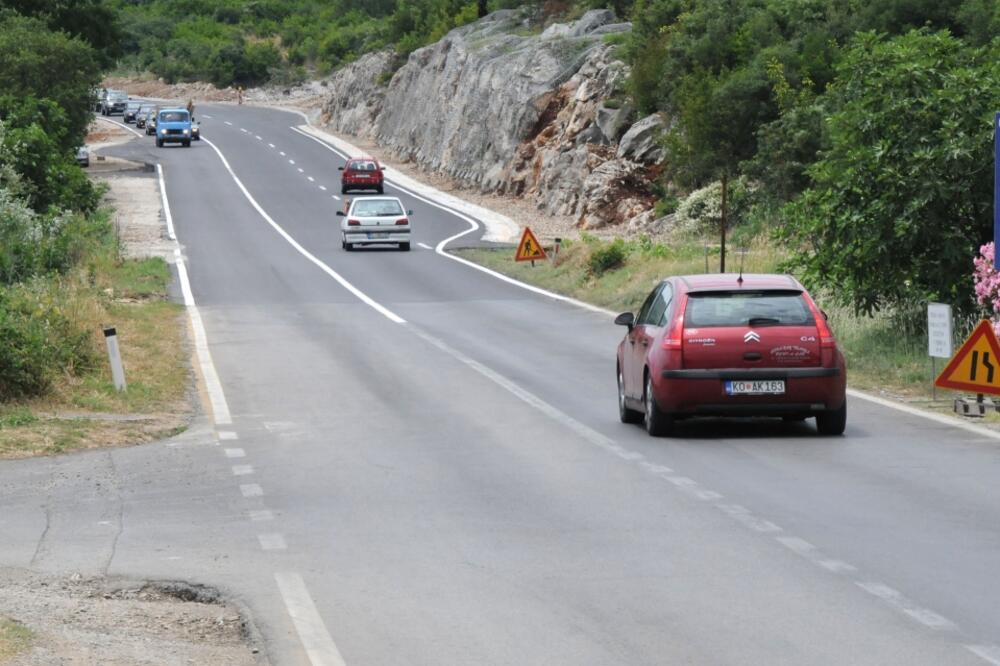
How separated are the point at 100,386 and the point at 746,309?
8034mm

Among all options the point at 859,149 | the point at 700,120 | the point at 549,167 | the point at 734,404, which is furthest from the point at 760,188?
the point at 734,404

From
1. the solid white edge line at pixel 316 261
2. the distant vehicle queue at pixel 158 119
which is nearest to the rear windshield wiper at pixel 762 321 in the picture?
the solid white edge line at pixel 316 261

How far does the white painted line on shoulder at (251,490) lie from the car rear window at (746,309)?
4355 mm

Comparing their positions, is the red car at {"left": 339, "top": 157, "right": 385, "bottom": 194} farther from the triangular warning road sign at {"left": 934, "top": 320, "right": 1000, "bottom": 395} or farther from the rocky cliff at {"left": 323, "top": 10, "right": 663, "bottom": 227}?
the triangular warning road sign at {"left": 934, "top": 320, "right": 1000, "bottom": 395}

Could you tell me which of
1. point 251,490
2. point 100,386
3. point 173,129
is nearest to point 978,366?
point 251,490

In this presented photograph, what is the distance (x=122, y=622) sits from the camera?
8633 millimetres

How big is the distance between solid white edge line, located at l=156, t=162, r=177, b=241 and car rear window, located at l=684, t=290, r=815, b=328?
39.7m

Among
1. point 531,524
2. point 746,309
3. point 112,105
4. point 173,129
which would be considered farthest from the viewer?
point 112,105

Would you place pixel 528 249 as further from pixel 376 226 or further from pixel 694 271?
pixel 694 271

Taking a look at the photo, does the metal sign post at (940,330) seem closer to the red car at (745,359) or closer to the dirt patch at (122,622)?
the red car at (745,359)

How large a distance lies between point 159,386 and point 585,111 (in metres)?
47.3

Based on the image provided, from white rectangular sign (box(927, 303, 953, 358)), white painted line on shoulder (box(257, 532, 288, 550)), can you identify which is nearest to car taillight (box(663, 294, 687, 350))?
white rectangular sign (box(927, 303, 953, 358))

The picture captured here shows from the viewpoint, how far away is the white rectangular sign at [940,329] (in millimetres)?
17656

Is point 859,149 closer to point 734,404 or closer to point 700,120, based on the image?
point 734,404
